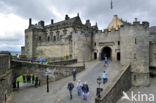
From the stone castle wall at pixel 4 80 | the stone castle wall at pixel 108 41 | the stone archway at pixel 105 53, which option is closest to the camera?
the stone castle wall at pixel 4 80

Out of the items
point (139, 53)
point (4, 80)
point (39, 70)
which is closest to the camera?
point (4, 80)

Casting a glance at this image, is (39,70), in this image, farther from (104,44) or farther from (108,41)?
(108,41)

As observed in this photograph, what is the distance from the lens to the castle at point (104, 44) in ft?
52.9

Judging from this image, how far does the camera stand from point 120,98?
11.8m

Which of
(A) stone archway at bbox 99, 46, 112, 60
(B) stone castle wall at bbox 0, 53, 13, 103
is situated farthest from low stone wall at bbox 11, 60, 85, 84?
(A) stone archway at bbox 99, 46, 112, 60

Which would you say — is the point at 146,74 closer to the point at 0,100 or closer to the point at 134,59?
the point at 134,59

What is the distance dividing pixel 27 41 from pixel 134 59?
30707mm

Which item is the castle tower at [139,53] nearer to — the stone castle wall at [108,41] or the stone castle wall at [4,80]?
the stone castle wall at [108,41]

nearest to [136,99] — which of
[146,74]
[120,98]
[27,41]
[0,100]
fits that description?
[120,98]

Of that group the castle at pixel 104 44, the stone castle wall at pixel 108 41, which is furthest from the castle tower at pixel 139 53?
the stone castle wall at pixel 108 41

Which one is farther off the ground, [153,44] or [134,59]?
[153,44]

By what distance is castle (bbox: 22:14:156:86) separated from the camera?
16.1 meters

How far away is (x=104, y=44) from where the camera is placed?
75.4 ft

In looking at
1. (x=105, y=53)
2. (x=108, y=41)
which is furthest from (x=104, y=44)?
(x=105, y=53)
